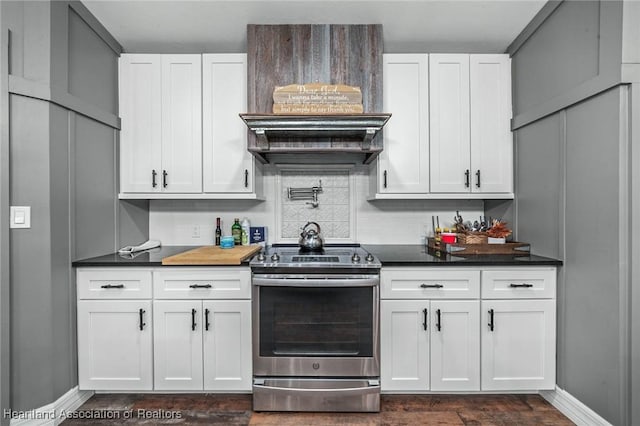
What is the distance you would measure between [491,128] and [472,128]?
15 cm

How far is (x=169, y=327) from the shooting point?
215cm

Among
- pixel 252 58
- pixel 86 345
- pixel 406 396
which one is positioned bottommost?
pixel 406 396

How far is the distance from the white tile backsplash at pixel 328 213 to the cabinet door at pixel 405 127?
38 cm

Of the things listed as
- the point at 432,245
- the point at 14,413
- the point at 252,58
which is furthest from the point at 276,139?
the point at 14,413

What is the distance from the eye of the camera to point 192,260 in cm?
215

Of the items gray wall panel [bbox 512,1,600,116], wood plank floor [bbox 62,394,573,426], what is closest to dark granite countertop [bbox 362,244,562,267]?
wood plank floor [bbox 62,394,573,426]

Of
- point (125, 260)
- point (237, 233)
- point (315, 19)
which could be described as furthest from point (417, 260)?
point (125, 260)

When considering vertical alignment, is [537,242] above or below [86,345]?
above

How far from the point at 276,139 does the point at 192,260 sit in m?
1.04

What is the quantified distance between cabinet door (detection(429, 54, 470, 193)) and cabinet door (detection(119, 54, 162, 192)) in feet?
7.01

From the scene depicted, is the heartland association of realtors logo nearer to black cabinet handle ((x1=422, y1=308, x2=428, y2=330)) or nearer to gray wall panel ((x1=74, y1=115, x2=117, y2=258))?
gray wall panel ((x1=74, y1=115, x2=117, y2=258))

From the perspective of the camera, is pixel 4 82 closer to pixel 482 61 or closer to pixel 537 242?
pixel 482 61

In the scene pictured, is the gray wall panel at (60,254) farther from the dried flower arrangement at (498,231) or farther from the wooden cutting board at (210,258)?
the dried flower arrangement at (498,231)

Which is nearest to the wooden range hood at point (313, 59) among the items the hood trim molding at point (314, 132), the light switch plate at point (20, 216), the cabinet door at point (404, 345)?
the hood trim molding at point (314, 132)
